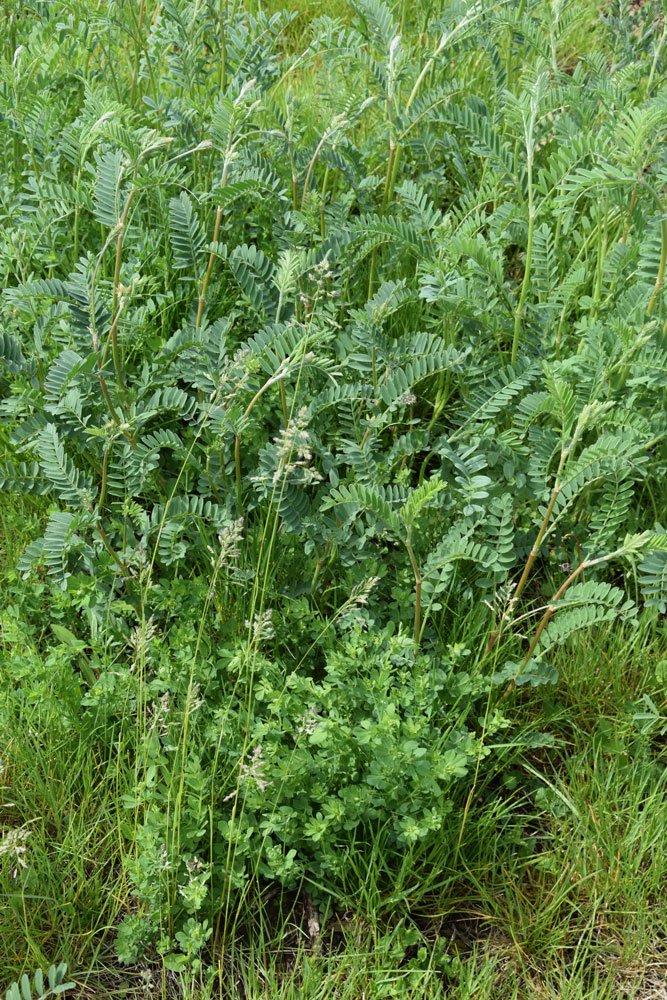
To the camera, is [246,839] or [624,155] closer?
[246,839]

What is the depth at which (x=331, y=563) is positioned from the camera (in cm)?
221

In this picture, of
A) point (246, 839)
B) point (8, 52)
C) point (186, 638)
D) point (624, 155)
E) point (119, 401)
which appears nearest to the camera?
point (246, 839)

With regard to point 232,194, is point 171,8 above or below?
above

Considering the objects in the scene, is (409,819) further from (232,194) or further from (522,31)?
(522,31)

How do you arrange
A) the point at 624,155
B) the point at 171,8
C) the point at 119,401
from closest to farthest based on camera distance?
the point at 624,155
the point at 119,401
the point at 171,8

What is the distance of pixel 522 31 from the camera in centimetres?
256

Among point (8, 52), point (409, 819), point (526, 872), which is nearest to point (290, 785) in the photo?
point (409, 819)

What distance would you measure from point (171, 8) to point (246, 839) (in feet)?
7.62

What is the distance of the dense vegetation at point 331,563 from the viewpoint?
1.80m

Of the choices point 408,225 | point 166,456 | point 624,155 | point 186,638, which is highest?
point 624,155

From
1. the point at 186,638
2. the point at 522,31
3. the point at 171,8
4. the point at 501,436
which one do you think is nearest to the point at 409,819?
the point at 186,638

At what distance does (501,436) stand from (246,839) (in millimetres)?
1142

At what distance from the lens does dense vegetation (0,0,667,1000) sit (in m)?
1.80

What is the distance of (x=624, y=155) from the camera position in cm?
189
